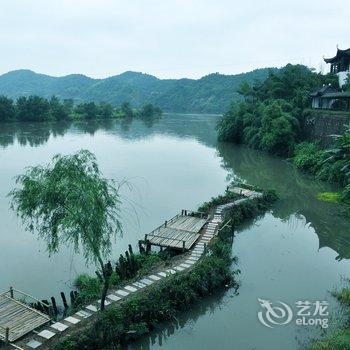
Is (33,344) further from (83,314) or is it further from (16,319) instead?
(83,314)

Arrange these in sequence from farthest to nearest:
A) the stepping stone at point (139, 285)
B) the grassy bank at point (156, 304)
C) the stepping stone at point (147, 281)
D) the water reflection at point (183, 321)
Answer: the stepping stone at point (147, 281) → the stepping stone at point (139, 285) → the water reflection at point (183, 321) → the grassy bank at point (156, 304)

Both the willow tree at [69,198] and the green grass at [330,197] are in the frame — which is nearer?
the willow tree at [69,198]

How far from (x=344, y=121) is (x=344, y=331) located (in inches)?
1424

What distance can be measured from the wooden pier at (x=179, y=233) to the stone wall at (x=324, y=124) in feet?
84.5

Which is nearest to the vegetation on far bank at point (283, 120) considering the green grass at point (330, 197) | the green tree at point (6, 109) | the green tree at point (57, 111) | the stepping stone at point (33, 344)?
the green grass at point (330, 197)

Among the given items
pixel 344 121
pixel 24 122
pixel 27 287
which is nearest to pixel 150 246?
pixel 27 287

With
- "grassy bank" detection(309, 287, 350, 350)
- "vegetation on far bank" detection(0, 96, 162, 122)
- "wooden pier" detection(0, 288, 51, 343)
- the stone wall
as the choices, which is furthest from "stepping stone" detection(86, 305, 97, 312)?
"vegetation on far bank" detection(0, 96, 162, 122)

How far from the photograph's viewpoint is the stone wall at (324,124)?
4780cm

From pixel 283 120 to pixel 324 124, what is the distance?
5936 millimetres

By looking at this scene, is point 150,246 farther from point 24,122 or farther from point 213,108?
point 213,108

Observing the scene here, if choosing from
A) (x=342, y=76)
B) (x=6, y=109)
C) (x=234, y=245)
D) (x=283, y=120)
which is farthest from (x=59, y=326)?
(x=6, y=109)

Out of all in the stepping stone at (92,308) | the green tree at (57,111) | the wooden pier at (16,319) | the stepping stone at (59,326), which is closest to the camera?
the wooden pier at (16,319)
